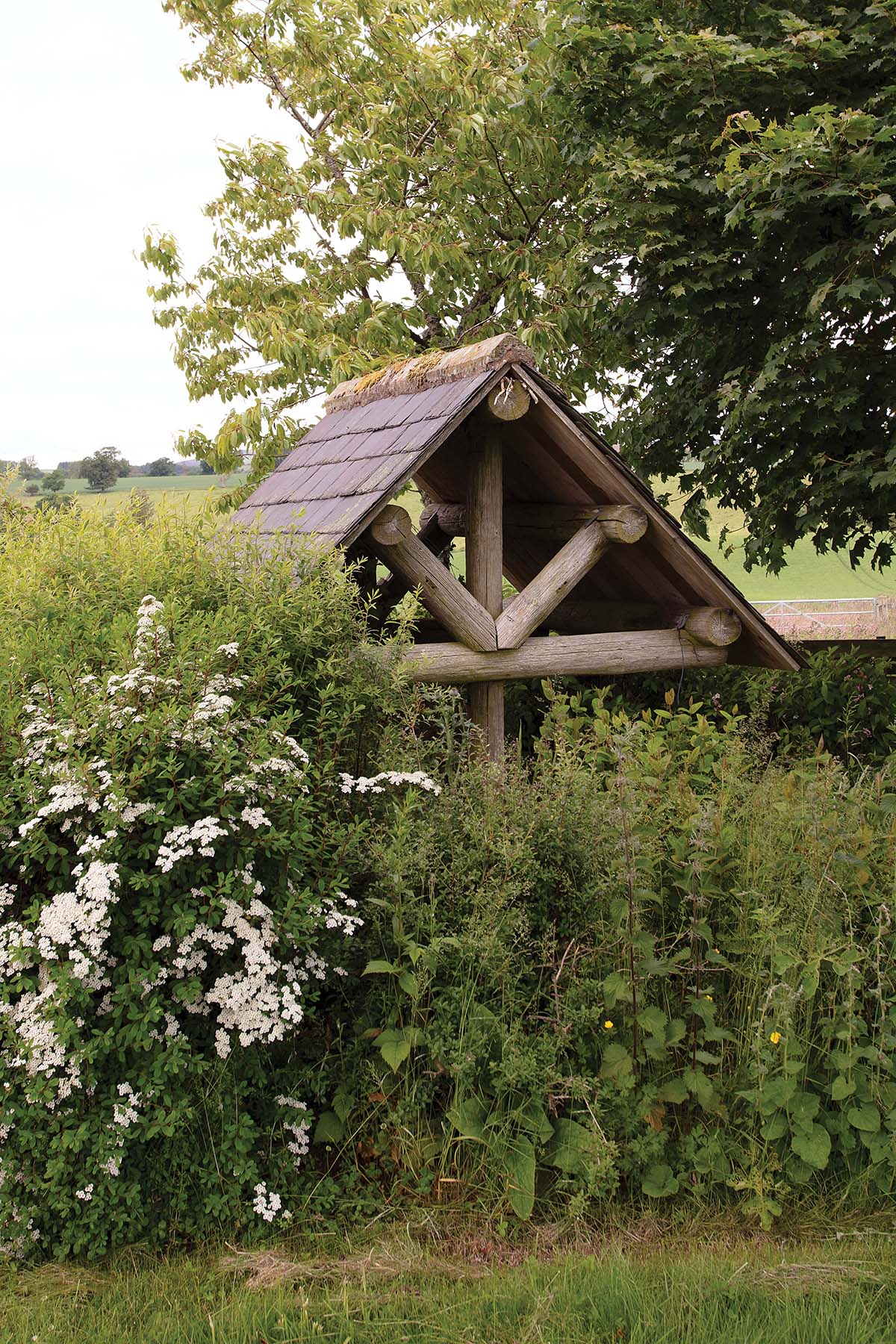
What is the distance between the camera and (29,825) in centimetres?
336

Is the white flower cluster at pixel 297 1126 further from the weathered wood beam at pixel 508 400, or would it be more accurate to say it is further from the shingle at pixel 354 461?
the weathered wood beam at pixel 508 400

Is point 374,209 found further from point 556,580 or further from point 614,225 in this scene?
point 556,580

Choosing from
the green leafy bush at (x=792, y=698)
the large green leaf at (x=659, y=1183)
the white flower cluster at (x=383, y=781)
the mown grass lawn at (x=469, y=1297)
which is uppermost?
the green leafy bush at (x=792, y=698)

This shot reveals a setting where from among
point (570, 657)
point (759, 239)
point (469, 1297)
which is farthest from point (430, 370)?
point (469, 1297)

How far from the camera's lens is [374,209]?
13156 mm

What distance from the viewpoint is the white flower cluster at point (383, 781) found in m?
3.87

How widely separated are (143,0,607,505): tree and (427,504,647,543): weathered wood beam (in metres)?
3.71

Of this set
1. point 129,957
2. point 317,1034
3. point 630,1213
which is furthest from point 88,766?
point 630,1213

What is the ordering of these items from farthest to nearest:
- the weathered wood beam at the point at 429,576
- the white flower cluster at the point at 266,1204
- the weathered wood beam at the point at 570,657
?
the weathered wood beam at the point at 570,657 < the weathered wood beam at the point at 429,576 < the white flower cluster at the point at 266,1204

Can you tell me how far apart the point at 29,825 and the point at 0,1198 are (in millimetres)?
1129

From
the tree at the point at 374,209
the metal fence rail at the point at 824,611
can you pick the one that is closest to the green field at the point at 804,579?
the metal fence rail at the point at 824,611

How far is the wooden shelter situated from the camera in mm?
5648

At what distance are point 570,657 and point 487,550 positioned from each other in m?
0.82

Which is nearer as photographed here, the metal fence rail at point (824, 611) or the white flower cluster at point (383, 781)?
the white flower cluster at point (383, 781)
